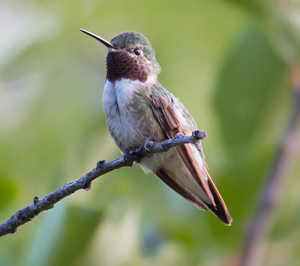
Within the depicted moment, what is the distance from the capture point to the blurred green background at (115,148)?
9.97ft

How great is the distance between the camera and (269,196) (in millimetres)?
2855

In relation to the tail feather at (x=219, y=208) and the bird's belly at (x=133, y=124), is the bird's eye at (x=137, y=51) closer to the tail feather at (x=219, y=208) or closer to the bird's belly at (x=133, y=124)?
the bird's belly at (x=133, y=124)

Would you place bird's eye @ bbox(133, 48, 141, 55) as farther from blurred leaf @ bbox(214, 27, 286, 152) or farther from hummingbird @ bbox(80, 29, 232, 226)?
blurred leaf @ bbox(214, 27, 286, 152)

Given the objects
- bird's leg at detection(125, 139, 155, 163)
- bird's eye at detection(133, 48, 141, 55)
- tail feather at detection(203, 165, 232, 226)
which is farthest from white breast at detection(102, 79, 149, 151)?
tail feather at detection(203, 165, 232, 226)

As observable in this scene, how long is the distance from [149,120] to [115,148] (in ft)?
2.76

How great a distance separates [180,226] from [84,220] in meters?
1.15

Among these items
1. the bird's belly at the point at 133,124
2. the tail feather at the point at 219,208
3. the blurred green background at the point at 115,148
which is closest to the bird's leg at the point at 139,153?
the bird's belly at the point at 133,124

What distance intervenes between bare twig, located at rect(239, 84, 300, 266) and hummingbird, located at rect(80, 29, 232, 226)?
585mm

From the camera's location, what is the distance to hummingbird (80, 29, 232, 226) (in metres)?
3.41

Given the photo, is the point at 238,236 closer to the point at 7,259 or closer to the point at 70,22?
the point at 7,259

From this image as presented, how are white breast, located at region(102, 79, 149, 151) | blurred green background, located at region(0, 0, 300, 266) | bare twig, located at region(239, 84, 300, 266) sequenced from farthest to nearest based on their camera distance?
white breast, located at region(102, 79, 149, 151)
blurred green background, located at region(0, 0, 300, 266)
bare twig, located at region(239, 84, 300, 266)

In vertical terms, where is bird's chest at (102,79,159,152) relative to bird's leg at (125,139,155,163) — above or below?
above

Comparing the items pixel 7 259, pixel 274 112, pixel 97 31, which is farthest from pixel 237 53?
pixel 7 259

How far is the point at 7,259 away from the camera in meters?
3.03
